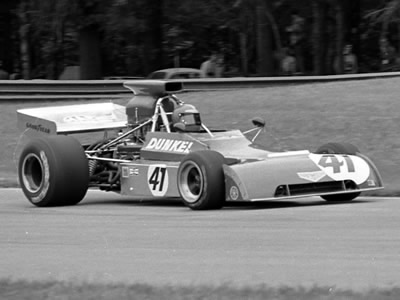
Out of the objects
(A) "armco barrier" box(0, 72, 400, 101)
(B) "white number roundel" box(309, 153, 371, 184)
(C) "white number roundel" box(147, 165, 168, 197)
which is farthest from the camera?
(A) "armco barrier" box(0, 72, 400, 101)

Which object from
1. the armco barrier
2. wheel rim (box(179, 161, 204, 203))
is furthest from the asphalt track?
the armco barrier

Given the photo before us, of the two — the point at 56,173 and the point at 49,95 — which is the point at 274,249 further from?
the point at 49,95

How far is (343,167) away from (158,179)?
83.1 inches

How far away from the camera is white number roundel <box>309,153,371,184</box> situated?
1190cm

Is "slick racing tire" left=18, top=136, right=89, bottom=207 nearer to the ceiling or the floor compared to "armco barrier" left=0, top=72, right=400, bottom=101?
nearer to the floor

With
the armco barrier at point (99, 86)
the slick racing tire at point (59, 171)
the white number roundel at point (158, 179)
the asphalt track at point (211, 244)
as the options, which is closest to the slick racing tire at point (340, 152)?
the asphalt track at point (211, 244)

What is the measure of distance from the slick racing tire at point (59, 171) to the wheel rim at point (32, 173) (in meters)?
0.10

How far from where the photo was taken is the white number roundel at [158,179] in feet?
40.8

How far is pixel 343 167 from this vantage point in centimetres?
1202

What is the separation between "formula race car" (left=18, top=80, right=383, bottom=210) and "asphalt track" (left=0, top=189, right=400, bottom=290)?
0.23m

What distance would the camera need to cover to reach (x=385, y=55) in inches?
1668

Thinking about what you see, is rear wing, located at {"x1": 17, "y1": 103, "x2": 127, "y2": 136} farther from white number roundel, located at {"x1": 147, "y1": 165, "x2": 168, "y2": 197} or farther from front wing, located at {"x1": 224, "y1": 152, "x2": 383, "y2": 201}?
front wing, located at {"x1": 224, "y1": 152, "x2": 383, "y2": 201}

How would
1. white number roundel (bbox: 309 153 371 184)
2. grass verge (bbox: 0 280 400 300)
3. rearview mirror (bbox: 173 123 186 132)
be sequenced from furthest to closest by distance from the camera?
rearview mirror (bbox: 173 123 186 132) → white number roundel (bbox: 309 153 371 184) → grass verge (bbox: 0 280 400 300)

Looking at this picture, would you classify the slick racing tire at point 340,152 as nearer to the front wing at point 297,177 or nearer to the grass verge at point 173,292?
the front wing at point 297,177
